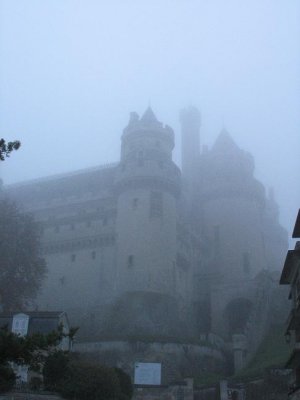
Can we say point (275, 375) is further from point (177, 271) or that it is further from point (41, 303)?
point (41, 303)

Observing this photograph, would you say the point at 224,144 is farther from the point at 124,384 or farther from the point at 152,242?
the point at 124,384

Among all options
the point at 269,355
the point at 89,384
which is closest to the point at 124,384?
the point at 89,384

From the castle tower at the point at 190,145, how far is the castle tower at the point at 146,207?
572 inches

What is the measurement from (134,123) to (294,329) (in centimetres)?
3567

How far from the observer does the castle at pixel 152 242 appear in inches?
1939

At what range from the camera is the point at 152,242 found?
5041cm

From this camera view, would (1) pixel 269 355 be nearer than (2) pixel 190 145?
Yes

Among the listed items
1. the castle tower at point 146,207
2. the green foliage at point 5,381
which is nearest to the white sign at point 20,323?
the green foliage at point 5,381

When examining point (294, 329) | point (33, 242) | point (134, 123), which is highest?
point (134, 123)

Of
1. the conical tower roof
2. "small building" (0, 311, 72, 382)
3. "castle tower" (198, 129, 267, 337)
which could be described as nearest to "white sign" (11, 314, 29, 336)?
"small building" (0, 311, 72, 382)

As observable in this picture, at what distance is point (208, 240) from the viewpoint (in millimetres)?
63594

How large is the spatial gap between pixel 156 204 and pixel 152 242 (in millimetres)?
3922

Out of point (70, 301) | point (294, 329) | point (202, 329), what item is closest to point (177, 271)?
point (202, 329)

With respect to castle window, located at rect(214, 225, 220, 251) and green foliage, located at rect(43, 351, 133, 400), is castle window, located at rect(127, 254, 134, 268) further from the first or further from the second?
green foliage, located at rect(43, 351, 133, 400)
